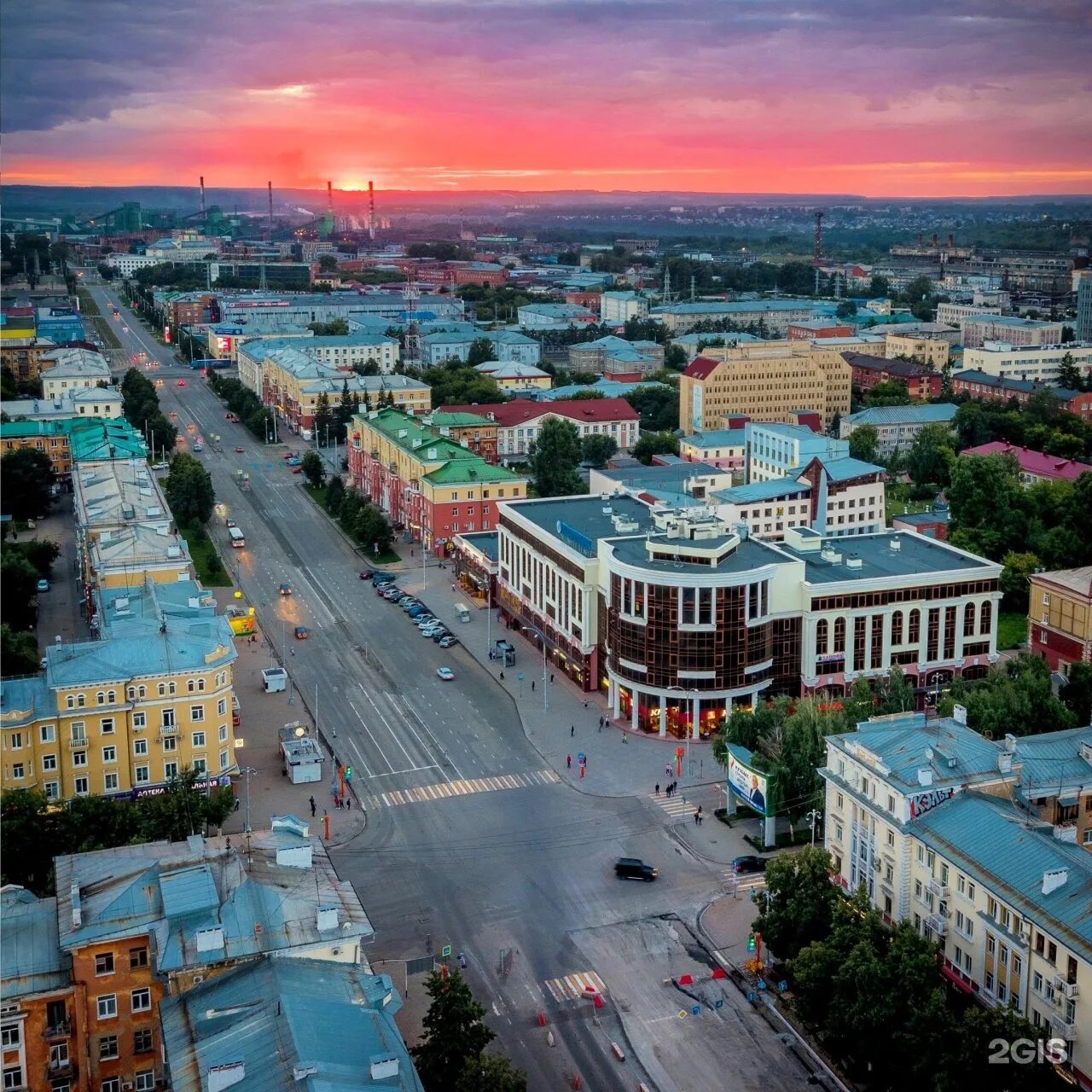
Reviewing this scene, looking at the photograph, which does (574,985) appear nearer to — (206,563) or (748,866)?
(748,866)

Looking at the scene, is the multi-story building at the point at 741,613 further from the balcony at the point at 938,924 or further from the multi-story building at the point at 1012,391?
the multi-story building at the point at 1012,391

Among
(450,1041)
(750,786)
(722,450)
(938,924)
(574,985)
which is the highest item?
(722,450)

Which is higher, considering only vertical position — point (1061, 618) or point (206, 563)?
point (1061, 618)

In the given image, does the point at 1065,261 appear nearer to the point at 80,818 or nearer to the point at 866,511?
the point at 866,511

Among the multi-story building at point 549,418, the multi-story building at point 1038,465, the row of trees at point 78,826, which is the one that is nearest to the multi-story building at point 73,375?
the multi-story building at point 549,418

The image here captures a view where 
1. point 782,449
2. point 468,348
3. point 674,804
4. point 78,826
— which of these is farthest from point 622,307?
point 78,826

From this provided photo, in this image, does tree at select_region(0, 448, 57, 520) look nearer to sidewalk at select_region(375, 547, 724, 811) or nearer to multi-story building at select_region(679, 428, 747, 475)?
sidewalk at select_region(375, 547, 724, 811)
